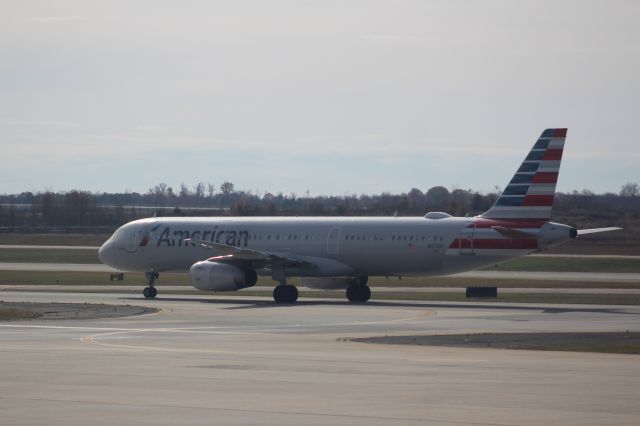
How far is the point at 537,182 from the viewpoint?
49.9 metres

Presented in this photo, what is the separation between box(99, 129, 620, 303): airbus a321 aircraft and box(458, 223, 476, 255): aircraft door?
4 centimetres

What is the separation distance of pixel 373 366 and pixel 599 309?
23403 millimetres

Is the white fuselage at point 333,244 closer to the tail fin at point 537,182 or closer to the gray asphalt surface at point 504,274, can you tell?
the tail fin at point 537,182

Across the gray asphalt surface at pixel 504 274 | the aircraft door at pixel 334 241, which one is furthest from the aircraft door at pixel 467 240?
the gray asphalt surface at pixel 504 274

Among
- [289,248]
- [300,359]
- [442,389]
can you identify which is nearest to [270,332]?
[300,359]

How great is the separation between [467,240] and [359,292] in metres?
6.24

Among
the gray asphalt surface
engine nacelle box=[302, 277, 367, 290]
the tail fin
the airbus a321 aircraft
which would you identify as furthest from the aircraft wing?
the gray asphalt surface

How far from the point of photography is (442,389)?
20078mm

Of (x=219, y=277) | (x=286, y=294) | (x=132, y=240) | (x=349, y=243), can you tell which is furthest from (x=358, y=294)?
(x=132, y=240)

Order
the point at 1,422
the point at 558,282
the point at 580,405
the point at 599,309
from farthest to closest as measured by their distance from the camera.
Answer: the point at 558,282 < the point at 599,309 < the point at 580,405 < the point at 1,422

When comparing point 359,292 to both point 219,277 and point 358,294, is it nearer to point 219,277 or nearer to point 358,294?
point 358,294

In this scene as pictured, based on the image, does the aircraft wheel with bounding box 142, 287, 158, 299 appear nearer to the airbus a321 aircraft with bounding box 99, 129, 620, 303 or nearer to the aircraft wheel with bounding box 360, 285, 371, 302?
the airbus a321 aircraft with bounding box 99, 129, 620, 303

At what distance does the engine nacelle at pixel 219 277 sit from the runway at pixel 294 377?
1478 cm

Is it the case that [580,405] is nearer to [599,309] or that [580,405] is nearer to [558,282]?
[599,309]
